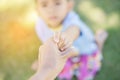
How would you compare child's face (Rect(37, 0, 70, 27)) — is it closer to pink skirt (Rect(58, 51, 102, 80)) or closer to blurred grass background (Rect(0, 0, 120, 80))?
blurred grass background (Rect(0, 0, 120, 80))

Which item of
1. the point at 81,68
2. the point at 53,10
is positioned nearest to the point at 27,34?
the point at 53,10

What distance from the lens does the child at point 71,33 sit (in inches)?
81.0

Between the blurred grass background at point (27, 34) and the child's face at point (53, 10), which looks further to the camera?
the blurred grass background at point (27, 34)

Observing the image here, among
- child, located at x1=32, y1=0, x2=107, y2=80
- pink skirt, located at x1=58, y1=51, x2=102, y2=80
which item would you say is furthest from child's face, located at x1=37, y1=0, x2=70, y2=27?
pink skirt, located at x1=58, y1=51, x2=102, y2=80

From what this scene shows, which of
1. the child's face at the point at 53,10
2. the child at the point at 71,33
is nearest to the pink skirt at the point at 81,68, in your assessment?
the child at the point at 71,33

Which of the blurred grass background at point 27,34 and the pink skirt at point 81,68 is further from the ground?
the blurred grass background at point 27,34

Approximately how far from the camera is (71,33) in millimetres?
2057

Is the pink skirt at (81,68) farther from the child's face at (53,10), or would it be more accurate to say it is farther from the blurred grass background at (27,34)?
the child's face at (53,10)

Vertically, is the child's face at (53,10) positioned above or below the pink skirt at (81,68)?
above

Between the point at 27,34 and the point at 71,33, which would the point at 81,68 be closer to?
the point at 71,33

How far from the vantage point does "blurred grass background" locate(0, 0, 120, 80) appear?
2.14 meters

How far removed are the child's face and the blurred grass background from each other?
0.07 m

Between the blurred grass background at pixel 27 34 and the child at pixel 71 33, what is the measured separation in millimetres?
43

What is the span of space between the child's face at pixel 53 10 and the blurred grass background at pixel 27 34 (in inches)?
2.8
